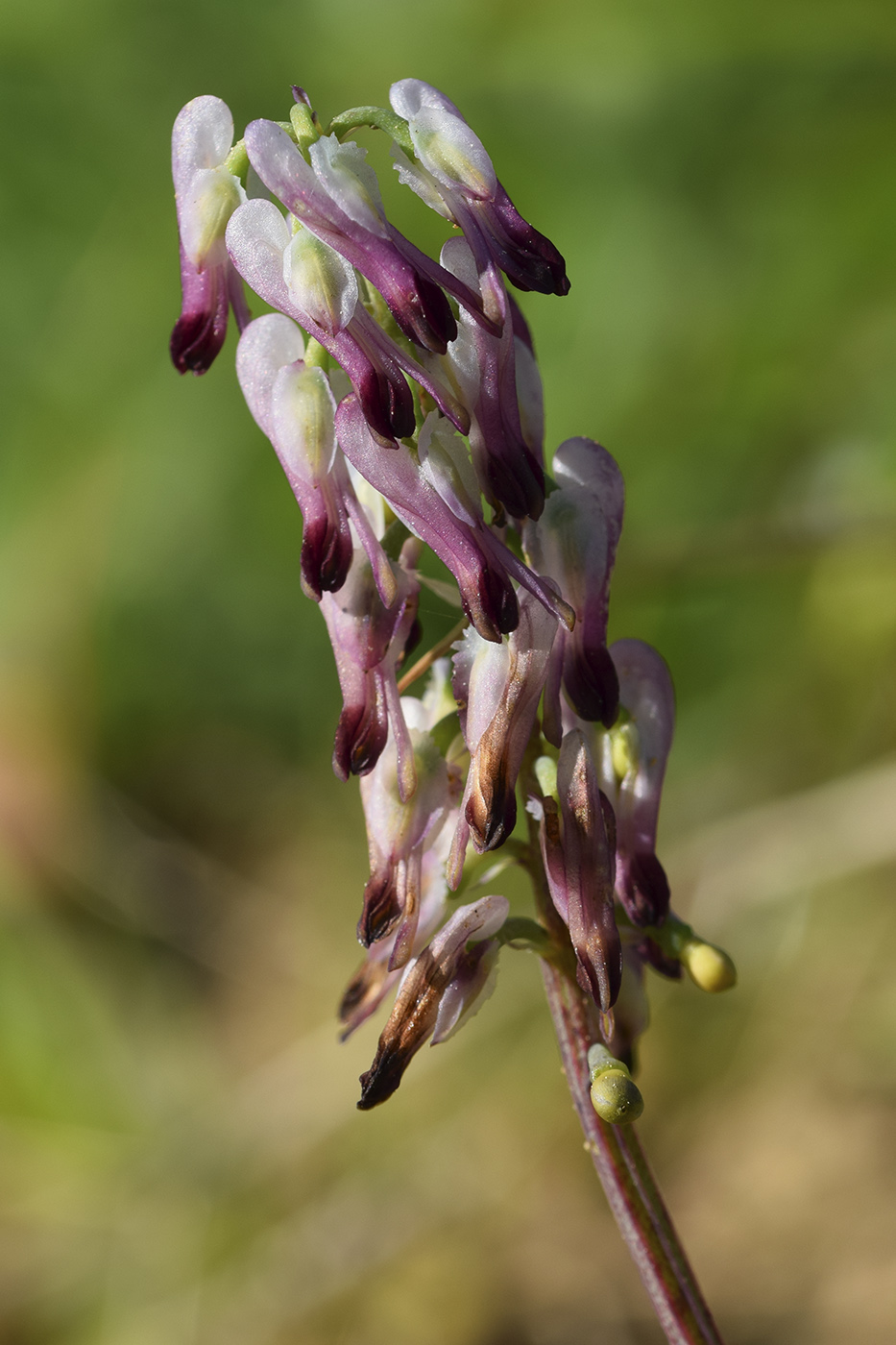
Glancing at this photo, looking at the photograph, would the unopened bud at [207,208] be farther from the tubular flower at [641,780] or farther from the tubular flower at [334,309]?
the tubular flower at [641,780]

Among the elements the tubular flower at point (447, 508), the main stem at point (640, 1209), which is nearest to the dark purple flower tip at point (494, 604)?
the tubular flower at point (447, 508)

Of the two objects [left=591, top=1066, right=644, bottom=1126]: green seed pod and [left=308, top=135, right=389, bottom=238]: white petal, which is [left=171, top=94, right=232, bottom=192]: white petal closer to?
[left=308, top=135, right=389, bottom=238]: white petal

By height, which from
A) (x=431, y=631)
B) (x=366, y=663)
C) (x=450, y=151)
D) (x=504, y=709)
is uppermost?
(x=431, y=631)

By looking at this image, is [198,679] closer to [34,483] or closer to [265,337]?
[34,483]

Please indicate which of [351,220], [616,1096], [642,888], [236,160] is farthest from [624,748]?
[236,160]

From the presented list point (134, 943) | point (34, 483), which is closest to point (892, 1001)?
point (134, 943)

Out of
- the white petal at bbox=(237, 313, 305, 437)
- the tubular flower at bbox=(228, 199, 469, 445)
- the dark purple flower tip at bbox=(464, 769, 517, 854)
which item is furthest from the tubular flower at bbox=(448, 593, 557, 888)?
the white petal at bbox=(237, 313, 305, 437)

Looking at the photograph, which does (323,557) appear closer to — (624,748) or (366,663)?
(366,663)
